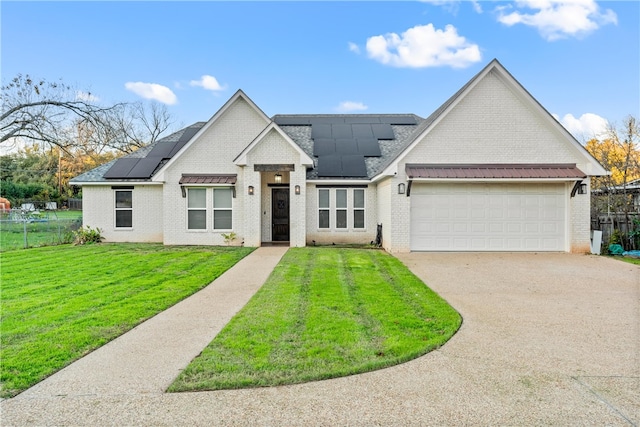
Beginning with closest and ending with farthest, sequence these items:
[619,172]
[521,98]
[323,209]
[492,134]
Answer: [521,98] < [492,134] < [323,209] < [619,172]

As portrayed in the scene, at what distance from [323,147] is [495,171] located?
7.42 metres

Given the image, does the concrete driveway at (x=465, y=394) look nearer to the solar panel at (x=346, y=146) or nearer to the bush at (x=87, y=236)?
the solar panel at (x=346, y=146)

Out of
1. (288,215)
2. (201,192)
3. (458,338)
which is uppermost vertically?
(201,192)

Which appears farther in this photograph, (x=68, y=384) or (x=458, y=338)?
(x=458, y=338)

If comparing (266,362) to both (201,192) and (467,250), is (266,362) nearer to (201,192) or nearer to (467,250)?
(467,250)

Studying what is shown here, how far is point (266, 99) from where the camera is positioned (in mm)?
28844

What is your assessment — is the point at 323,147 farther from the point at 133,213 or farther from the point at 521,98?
the point at 133,213

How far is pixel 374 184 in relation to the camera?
49.3 ft

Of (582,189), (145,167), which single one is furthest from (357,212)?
(145,167)

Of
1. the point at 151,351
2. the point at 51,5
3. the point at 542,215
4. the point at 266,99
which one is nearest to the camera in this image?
the point at 151,351

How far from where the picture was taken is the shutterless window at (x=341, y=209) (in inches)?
591

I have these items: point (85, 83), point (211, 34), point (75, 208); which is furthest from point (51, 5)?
point (75, 208)

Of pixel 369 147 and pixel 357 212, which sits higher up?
pixel 369 147

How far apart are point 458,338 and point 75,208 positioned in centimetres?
5304
